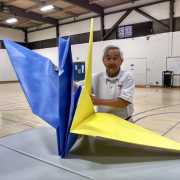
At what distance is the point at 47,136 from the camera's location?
1300mm

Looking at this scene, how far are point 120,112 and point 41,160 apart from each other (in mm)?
832

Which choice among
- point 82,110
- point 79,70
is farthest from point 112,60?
point 79,70

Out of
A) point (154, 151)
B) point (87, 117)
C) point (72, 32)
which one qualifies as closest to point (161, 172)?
point (154, 151)

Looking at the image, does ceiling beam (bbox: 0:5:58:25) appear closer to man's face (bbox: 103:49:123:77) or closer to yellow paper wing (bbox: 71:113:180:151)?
man's face (bbox: 103:49:123:77)

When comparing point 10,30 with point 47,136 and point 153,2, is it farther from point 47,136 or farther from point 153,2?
point 47,136

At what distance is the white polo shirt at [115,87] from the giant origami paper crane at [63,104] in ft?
1.35

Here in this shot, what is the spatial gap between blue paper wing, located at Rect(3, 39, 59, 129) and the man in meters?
0.43

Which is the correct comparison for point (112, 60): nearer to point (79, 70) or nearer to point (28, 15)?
point (79, 70)

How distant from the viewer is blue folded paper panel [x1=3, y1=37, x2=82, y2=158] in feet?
2.88

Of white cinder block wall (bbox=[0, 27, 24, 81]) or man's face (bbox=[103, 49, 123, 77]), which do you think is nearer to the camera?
man's face (bbox=[103, 49, 123, 77])

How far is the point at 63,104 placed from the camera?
35.6 inches

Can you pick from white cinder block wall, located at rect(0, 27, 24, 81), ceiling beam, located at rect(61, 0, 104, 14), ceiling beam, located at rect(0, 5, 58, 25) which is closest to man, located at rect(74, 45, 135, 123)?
ceiling beam, located at rect(61, 0, 104, 14)

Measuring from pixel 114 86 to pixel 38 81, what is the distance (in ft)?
2.48

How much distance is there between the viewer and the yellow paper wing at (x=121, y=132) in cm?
89
